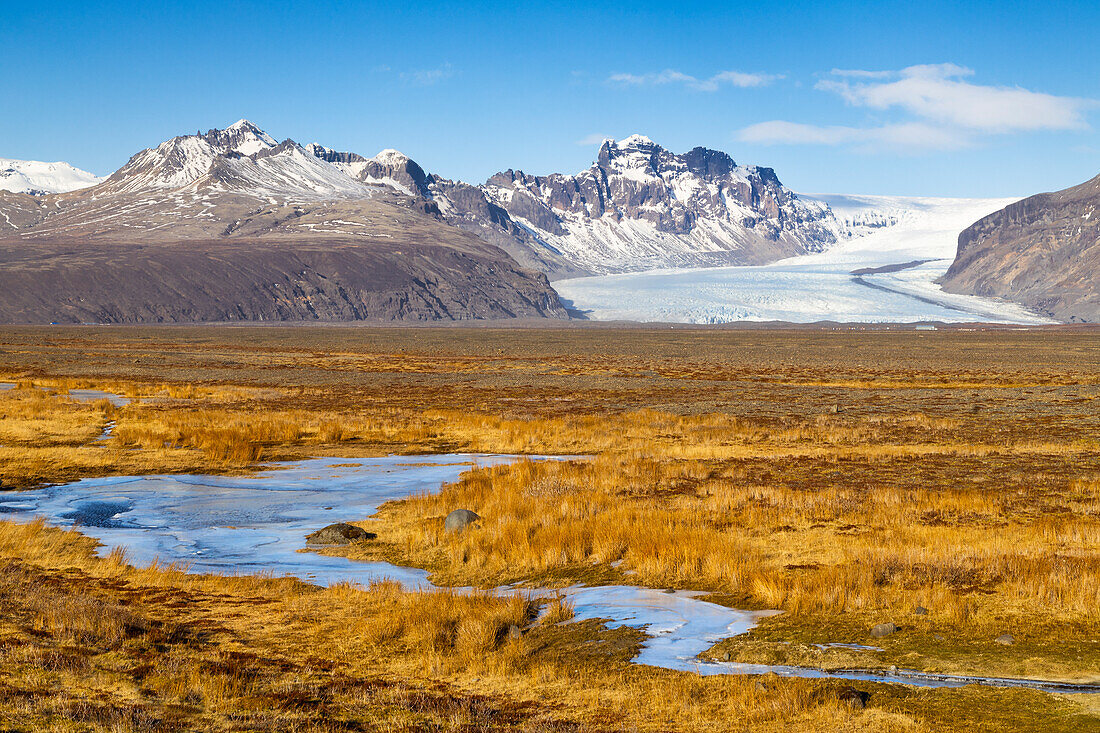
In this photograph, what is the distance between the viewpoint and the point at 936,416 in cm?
3694

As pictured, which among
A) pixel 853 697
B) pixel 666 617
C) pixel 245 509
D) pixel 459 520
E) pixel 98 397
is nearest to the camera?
pixel 853 697

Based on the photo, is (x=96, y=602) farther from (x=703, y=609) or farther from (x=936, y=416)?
(x=936, y=416)

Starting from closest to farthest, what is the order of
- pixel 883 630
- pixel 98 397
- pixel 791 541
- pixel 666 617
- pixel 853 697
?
pixel 853 697 < pixel 883 630 < pixel 666 617 < pixel 791 541 < pixel 98 397

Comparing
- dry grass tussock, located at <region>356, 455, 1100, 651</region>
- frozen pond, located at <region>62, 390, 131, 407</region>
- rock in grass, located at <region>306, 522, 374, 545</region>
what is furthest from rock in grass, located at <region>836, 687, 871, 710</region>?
frozen pond, located at <region>62, 390, 131, 407</region>

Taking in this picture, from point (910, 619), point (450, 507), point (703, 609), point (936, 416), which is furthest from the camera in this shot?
point (936, 416)

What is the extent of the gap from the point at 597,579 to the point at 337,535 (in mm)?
5309

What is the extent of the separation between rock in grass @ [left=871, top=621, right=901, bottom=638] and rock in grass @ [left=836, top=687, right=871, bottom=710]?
211cm

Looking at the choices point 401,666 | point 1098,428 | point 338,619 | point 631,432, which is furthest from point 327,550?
point 1098,428

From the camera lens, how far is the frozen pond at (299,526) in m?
11.9

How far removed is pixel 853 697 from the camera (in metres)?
9.33

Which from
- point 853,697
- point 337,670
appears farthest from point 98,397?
point 853,697

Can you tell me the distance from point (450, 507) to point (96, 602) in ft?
29.8

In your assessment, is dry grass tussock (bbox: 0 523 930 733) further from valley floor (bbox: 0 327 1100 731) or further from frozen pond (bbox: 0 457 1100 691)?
frozen pond (bbox: 0 457 1100 691)

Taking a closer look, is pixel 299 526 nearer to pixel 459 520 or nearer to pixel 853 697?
pixel 459 520
